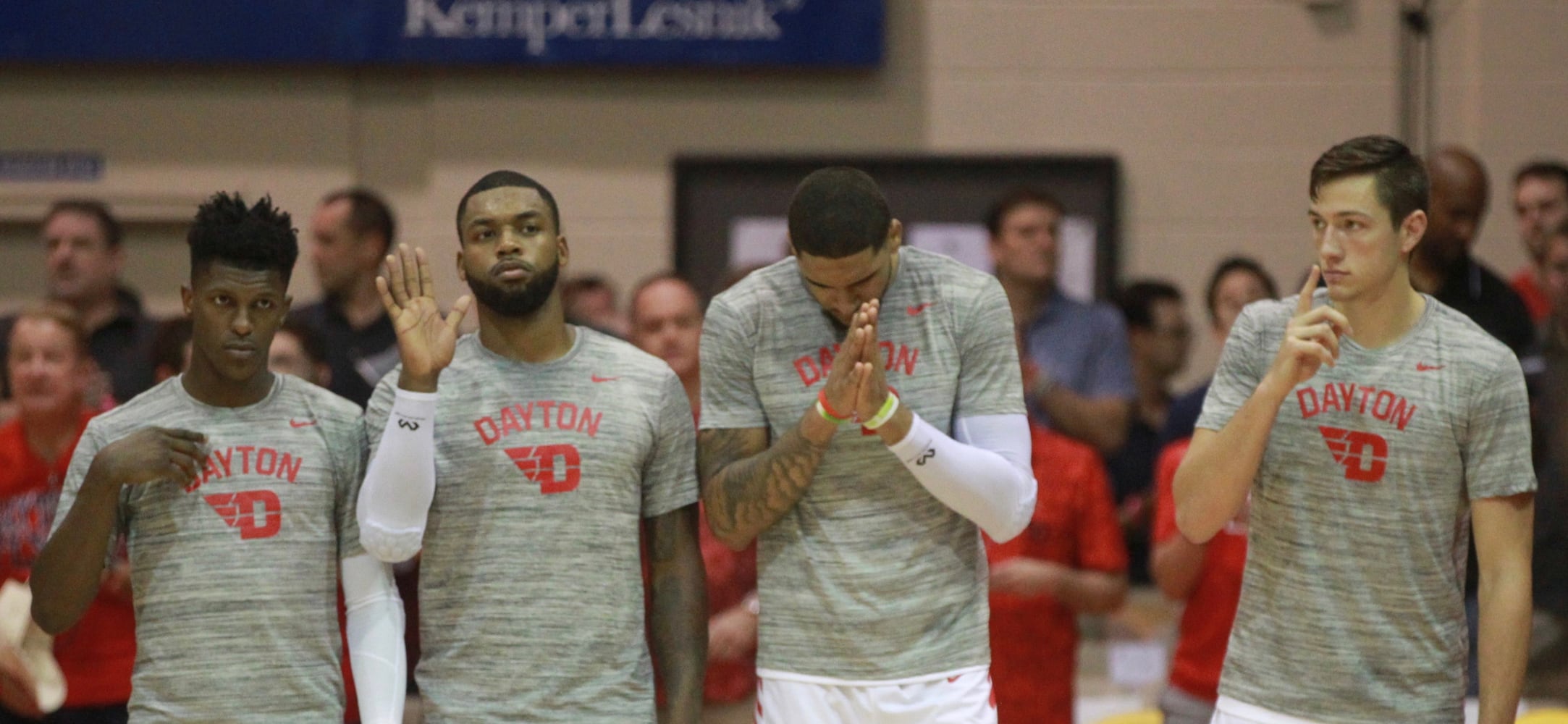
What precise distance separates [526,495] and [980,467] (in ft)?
2.87

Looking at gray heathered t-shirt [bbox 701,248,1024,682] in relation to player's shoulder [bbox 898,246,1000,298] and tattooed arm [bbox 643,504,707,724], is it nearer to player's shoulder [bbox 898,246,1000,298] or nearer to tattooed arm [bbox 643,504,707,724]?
player's shoulder [bbox 898,246,1000,298]

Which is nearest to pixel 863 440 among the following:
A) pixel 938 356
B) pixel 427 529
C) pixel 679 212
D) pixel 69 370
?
pixel 938 356

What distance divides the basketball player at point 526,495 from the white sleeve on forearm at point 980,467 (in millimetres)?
558

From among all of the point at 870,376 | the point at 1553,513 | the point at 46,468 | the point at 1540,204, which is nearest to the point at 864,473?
the point at 870,376

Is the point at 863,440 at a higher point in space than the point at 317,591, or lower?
higher

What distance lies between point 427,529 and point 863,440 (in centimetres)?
87

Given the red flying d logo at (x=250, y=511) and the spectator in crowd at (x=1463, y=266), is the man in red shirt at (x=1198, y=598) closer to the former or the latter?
the spectator in crowd at (x=1463, y=266)

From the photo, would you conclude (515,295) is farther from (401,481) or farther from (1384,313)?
(1384,313)

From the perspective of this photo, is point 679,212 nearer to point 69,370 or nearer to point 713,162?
point 713,162

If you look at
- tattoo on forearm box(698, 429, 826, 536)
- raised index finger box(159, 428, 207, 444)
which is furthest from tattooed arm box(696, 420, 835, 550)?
raised index finger box(159, 428, 207, 444)

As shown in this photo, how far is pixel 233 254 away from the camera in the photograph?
11.0 feet

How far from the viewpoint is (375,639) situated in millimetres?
3379

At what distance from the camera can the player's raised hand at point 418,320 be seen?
326 centimetres

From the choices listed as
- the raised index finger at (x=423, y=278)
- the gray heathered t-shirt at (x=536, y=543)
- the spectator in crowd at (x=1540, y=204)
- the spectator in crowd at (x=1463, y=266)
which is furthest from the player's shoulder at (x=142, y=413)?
the spectator in crowd at (x=1540, y=204)
